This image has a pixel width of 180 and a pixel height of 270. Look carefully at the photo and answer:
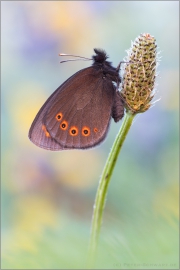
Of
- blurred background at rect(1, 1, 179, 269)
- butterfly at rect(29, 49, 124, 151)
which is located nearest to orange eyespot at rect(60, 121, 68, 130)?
butterfly at rect(29, 49, 124, 151)

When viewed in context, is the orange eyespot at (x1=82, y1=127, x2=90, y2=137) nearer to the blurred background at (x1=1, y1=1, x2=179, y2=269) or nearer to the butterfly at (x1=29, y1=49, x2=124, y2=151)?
the butterfly at (x1=29, y1=49, x2=124, y2=151)

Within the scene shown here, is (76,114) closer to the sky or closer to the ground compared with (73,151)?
closer to the sky

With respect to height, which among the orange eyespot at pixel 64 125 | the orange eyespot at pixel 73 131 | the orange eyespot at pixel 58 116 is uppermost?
the orange eyespot at pixel 58 116

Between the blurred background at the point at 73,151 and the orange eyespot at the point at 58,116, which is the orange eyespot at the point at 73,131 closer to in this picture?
the orange eyespot at the point at 58,116

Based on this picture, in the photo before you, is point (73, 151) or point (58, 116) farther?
point (73, 151)

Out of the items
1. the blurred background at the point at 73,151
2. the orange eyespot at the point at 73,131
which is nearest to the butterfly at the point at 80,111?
the orange eyespot at the point at 73,131

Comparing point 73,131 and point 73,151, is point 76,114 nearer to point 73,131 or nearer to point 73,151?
point 73,131

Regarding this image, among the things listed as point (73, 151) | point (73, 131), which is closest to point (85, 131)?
point (73, 131)
